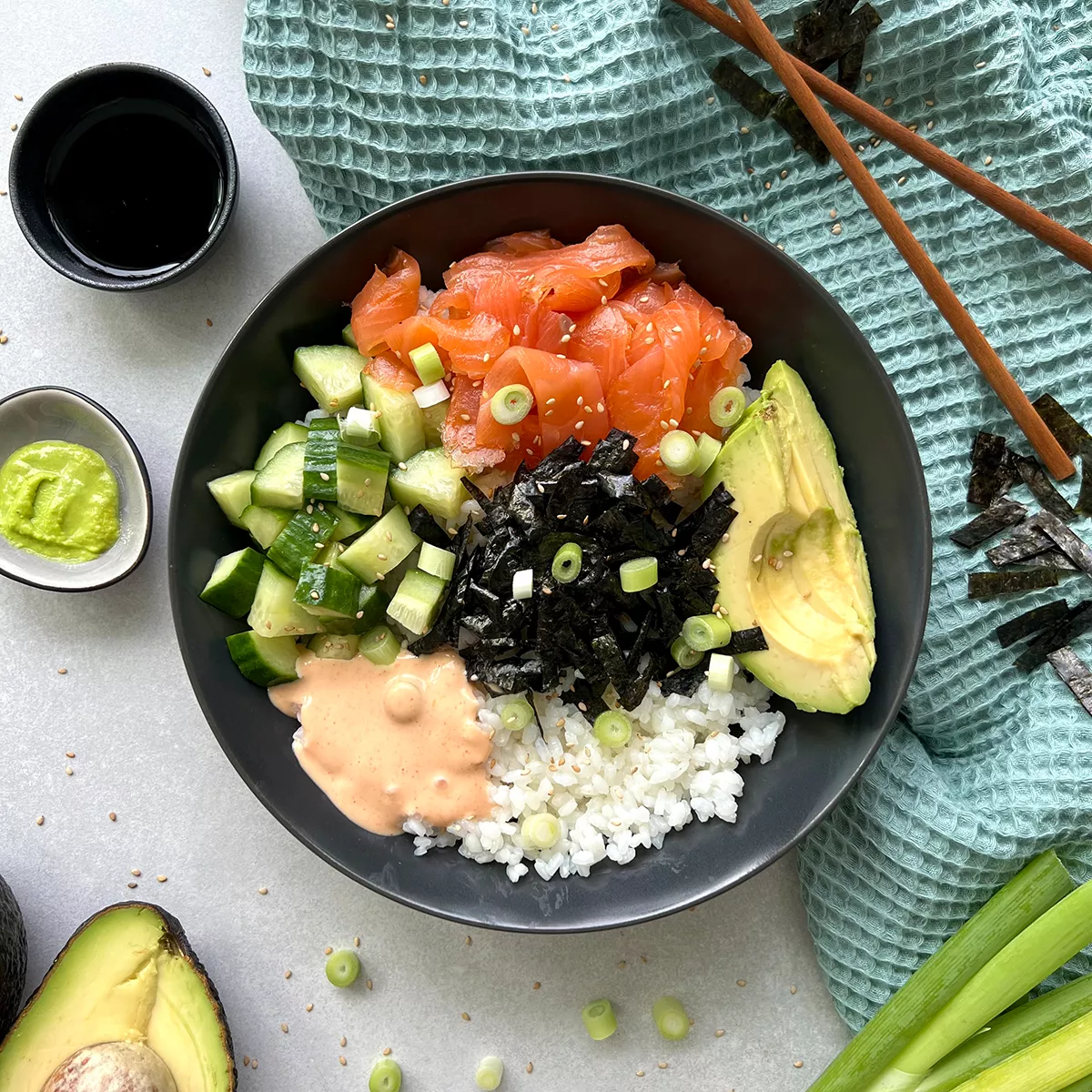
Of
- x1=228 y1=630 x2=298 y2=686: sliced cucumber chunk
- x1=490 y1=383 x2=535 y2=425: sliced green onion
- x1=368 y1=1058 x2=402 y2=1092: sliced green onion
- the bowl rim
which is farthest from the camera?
x1=368 y1=1058 x2=402 y2=1092: sliced green onion

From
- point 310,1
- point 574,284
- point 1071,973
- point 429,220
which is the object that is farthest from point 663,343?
point 1071,973

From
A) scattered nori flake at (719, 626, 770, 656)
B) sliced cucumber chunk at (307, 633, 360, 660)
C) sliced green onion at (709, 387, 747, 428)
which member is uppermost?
sliced green onion at (709, 387, 747, 428)

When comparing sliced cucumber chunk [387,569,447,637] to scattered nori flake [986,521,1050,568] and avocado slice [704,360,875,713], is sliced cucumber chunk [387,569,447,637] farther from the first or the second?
scattered nori flake [986,521,1050,568]

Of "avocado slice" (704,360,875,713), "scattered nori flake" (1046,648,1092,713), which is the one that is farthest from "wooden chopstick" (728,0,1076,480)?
"scattered nori flake" (1046,648,1092,713)

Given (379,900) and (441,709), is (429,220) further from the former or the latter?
(379,900)

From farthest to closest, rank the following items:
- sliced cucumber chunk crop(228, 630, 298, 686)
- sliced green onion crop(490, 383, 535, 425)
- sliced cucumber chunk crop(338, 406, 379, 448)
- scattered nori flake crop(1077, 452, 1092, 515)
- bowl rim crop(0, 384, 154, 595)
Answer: bowl rim crop(0, 384, 154, 595) → scattered nori flake crop(1077, 452, 1092, 515) → sliced cucumber chunk crop(228, 630, 298, 686) → sliced cucumber chunk crop(338, 406, 379, 448) → sliced green onion crop(490, 383, 535, 425)

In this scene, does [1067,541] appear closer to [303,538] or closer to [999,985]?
[999,985]

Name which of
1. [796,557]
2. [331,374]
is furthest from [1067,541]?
[331,374]
